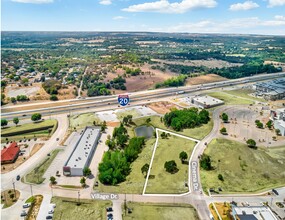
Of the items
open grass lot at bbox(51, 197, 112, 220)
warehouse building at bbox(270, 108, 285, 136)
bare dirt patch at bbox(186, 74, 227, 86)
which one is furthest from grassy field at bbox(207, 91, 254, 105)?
open grass lot at bbox(51, 197, 112, 220)

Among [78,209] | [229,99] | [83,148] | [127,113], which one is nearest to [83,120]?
[127,113]

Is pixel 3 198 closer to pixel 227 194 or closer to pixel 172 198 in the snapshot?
pixel 172 198

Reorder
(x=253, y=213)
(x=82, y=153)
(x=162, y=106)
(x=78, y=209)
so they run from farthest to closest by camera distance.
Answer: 1. (x=162, y=106)
2. (x=82, y=153)
3. (x=78, y=209)
4. (x=253, y=213)

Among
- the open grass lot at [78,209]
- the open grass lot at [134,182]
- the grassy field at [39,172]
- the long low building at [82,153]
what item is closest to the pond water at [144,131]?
the long low building at [82,153]

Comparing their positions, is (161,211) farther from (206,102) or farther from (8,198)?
(206,102)

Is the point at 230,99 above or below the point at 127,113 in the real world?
above

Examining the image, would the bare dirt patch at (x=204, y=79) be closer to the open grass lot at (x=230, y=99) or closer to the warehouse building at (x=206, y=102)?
the open grass lot at (x=230, y=99)
